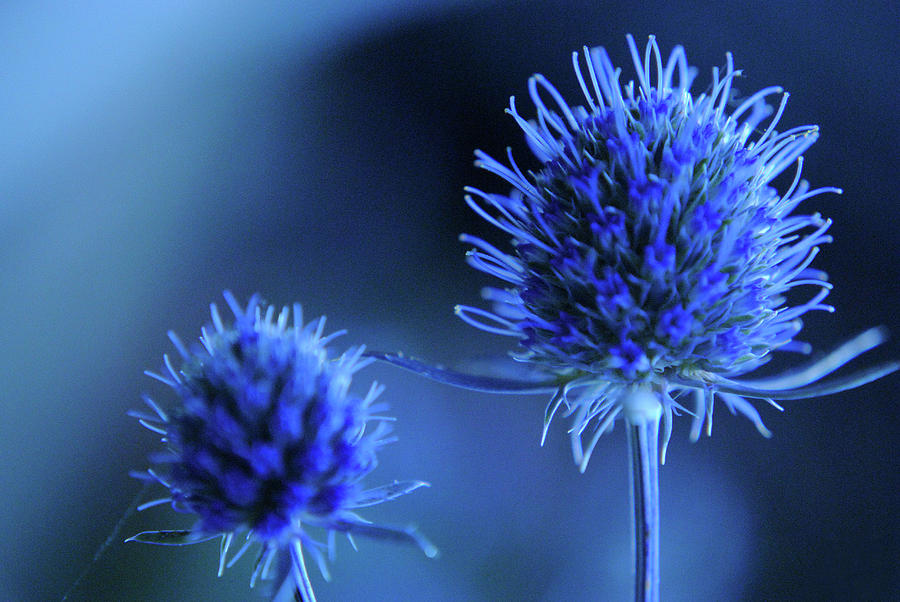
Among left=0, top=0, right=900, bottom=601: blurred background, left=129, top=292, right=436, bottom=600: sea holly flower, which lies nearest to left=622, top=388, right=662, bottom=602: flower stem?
left=129, top=292, right=436, bottom=600: sea holly flower

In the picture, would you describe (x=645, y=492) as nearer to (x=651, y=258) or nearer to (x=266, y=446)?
(x=651, y=258)

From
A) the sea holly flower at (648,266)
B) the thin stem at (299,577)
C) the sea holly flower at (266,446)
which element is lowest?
the thin stem at (299,577)

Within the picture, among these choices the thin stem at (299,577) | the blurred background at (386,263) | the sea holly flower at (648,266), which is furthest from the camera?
the blurred background at (386,263)

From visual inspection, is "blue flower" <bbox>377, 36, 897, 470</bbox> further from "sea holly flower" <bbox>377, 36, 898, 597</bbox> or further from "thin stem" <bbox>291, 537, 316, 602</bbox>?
"thin stem" <bbox>291, 537, 316, 602</bbox>

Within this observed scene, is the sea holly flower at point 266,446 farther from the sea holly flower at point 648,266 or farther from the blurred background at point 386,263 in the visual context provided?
the blurred background at point 386,263

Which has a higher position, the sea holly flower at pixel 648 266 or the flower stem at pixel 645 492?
the sea holly flower at pixel 648 266

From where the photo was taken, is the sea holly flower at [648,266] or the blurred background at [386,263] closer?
the sea holly flower at [648,266]

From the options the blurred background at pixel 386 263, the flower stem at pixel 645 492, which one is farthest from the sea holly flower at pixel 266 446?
the blurred background at pixel 386 263
